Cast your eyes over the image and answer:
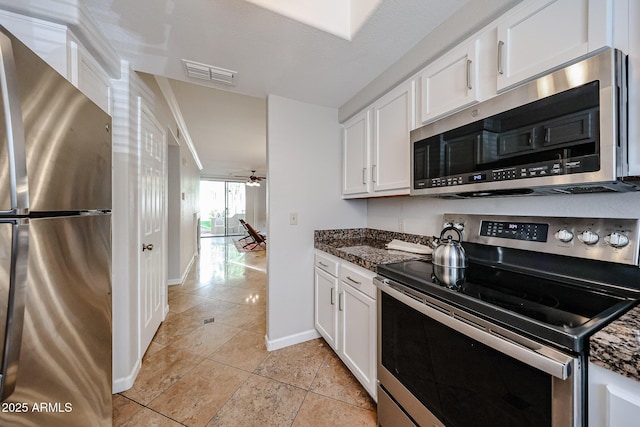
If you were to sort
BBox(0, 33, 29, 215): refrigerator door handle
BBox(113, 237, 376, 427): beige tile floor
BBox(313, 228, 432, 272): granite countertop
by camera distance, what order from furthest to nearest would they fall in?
BBox(313, 228, 432, 272): granite countertop < BBox(113, 237, 376, 427): beige tile floor < BBox(0, 33, 29, 215): refrigerator door handle

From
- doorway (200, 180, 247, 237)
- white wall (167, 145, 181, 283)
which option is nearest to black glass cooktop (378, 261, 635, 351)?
white wall (167, 145, 181, 283)

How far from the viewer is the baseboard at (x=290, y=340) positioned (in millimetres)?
2062

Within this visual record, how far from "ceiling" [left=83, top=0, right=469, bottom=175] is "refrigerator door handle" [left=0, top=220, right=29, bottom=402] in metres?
1.18

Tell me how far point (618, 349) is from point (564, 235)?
691mm

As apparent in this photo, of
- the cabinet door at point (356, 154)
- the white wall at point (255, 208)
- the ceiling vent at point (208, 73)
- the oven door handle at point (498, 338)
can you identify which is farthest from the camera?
the white wall at point (255, 208)

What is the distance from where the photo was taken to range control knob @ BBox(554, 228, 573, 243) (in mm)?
1052

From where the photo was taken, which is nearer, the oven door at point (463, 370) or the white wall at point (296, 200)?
the oven door at point (463, 370)

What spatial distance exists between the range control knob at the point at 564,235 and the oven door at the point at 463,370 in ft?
2.11

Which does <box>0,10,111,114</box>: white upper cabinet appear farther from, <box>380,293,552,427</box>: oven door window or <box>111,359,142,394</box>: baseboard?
<box>380,293,552,427</box>: oven door window

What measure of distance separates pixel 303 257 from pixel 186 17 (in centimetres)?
178

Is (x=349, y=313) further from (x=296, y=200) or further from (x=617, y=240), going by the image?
(x=617, y=240)

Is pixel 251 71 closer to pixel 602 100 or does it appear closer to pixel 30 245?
pixel 30 245

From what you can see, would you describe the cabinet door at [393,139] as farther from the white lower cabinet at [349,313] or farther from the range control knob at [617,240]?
the range control knob at [617,240]

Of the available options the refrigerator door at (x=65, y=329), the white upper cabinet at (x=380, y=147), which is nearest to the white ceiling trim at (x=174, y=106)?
the white upper cabinet at (x=380, y=147)
